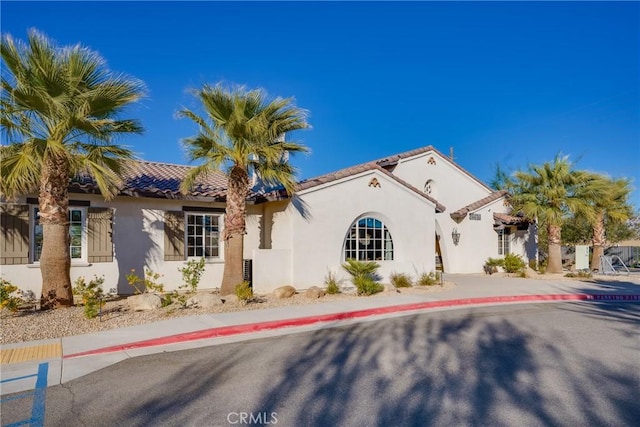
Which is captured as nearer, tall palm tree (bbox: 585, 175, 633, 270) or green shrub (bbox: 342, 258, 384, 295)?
green shrub (bbox: 342, 258, 384, 295)

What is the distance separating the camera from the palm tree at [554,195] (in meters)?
20.7

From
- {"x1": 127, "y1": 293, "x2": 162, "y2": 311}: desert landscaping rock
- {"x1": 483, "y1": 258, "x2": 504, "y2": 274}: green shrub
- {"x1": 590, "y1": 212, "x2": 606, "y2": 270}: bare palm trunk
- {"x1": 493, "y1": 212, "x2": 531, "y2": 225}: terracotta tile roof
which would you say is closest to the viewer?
{"x1": 127, "y1": 293, "x2": 162, "y2": 311}: desert landscaping rock

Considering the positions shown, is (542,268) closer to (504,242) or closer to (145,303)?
(504,242)

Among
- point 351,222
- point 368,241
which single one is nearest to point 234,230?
point 351,222

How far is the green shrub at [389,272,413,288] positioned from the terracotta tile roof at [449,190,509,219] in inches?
301

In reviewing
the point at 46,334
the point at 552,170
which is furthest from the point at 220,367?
the point at 552,170

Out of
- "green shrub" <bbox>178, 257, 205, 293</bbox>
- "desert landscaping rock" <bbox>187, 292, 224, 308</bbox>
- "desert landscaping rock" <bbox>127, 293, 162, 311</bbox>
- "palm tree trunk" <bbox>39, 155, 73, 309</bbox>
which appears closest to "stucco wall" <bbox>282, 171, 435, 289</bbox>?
"green shrub" <bbox>178, 257, 205, 293</bbox>

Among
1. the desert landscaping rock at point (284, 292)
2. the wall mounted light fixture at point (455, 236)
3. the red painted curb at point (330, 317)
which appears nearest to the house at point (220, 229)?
the desert landscaping rock at point (284, 292)

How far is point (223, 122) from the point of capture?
11.7 metres

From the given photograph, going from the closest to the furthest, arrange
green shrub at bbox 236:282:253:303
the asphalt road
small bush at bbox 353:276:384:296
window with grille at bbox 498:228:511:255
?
the asphalt road, green shrub at bbox 236:282:253:303, small bush at bbox 353:276:384:296, window with grille at bbox 498:228:511:255

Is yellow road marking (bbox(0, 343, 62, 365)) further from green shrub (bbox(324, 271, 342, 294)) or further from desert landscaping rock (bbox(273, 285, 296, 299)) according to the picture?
green shrub (bbox(324, 271, 342, 294))

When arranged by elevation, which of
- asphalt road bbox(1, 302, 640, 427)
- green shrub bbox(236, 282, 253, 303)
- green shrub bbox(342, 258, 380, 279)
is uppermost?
green shrub bbox(342, 258, 380, 279)

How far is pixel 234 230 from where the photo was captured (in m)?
12.2

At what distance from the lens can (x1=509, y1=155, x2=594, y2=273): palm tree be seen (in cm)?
2066
